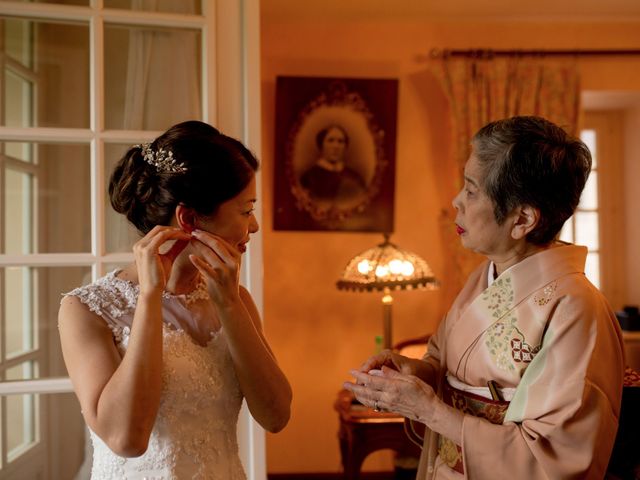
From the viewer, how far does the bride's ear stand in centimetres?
141

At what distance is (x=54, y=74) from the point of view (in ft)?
6.97

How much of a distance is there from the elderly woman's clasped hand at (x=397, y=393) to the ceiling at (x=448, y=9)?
2648mm

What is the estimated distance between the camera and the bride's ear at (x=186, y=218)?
1.41m

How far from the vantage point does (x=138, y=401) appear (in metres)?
1.20

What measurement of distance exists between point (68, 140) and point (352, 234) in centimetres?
208

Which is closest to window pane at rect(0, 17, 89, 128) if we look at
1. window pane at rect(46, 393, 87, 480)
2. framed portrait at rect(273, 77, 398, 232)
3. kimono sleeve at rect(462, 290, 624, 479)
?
window pane at rect(46, 393, 87, 480)

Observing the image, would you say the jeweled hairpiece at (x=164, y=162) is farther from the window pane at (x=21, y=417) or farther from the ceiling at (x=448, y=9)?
the ceiling at (x=448, y=9)

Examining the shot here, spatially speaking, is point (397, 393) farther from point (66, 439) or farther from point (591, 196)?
point (591, 196)

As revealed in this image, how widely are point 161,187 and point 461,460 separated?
0.94 meters

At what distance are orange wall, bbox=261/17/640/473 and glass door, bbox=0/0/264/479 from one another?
162cm

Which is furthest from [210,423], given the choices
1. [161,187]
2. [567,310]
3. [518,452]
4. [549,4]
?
[549,4]

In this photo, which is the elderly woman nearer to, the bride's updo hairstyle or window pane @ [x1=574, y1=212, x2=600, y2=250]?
the bride's updo hairstyle

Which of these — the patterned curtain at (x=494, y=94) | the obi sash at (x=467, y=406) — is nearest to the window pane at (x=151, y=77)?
the obi sash at (x=467, y=406)

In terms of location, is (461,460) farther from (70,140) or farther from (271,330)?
(271,330)
